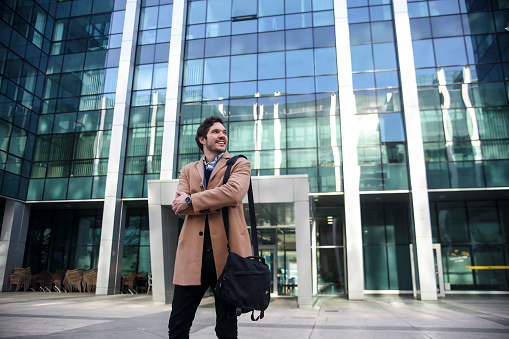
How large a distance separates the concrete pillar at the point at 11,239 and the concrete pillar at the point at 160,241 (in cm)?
1157

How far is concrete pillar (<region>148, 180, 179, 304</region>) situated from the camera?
12.2 metres

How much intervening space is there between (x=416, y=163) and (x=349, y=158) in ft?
10.1

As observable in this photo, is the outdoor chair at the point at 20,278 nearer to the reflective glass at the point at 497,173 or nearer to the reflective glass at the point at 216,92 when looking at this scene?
the reflective glass at the point at 216,92

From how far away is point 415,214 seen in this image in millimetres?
16375

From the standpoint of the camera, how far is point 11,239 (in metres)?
19.3

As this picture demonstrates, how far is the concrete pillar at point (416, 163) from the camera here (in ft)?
52.3

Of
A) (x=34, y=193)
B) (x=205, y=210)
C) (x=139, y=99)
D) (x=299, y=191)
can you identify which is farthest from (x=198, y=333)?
(x=34, y=193)

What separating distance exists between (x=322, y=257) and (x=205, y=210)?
1802 centimetres

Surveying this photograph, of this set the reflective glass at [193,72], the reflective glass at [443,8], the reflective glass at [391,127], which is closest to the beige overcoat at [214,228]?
the reflective glass at [391,127]

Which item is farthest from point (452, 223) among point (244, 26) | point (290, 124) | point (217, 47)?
point (217, 47)

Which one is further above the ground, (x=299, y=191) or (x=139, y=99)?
(x=139, y=99)

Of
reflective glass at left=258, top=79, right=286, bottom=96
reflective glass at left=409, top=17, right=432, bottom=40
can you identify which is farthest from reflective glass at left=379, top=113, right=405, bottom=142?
reflective glass at left=258, top=79, right=286, bottom=96

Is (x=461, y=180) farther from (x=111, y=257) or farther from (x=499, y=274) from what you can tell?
(x=111, y=257)

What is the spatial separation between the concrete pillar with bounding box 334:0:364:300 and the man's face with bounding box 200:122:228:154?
48.4ft
